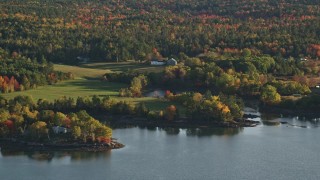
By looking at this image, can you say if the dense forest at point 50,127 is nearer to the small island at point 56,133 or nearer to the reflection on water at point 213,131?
the small island at point 56,133

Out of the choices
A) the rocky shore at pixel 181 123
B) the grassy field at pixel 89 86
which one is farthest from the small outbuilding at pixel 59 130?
the grassy field at pixel 89 86

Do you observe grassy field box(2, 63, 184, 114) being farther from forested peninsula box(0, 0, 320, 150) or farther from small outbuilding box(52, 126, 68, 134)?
small outbuilding box(52, 126, 68, 134)

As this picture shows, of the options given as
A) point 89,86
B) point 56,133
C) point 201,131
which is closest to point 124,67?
point 89,86

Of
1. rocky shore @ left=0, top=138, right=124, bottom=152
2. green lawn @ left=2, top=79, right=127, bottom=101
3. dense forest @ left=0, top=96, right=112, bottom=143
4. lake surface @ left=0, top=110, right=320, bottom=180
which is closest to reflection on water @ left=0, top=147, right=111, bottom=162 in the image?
lake surface @ left=0, top=110, right=320, bottom=180

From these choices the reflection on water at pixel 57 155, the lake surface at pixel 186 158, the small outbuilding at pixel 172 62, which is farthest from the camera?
the small outbuilding at pixel 172 62

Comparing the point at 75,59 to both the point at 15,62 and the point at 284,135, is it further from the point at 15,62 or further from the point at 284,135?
the point at 284,135

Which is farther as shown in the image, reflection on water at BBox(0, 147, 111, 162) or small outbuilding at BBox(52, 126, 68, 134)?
small outbuilding at BBox(52, 126, 68, 134)

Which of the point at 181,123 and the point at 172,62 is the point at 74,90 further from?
the point at 172,62
